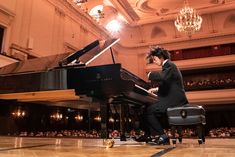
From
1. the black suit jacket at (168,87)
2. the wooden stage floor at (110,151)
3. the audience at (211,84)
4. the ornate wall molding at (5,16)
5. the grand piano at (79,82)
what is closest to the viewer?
the wooden stage floor at (110,151)

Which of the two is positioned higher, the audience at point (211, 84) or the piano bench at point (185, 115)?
the audience at point (211, 84)

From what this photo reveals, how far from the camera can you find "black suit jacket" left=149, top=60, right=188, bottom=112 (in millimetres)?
2920

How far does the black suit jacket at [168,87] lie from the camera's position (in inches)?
115

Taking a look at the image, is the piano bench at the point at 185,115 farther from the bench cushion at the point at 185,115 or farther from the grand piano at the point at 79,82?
the grand piano at the point at 79,82

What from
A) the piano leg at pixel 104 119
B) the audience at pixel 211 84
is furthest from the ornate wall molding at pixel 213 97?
the piano leg at pixel 104 119

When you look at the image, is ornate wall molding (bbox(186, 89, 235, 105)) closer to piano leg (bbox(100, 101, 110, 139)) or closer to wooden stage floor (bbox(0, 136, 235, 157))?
wooden stage floor (bbox(0, 136, 235, 157))

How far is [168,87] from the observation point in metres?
2.96

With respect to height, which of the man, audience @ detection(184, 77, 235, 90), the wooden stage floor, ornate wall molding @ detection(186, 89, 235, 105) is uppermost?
audience @ detection(184, 77, 235, 90)

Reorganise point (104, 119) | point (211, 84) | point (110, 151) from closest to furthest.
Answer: point (110, 151), point (104, 119), point (211, 84)

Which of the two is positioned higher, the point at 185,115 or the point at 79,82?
Result: the point at 79,82

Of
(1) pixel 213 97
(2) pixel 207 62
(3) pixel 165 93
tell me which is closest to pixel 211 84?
(1) pixel 213 97

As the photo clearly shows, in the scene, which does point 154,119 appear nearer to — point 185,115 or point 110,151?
point 185,115

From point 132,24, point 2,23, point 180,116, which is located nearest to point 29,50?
point 2,23

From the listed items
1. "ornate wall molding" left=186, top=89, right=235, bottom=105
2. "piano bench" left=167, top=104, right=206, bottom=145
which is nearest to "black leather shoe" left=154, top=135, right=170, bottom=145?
"piano bench" left=167, top=104, right=206, bottom=145
